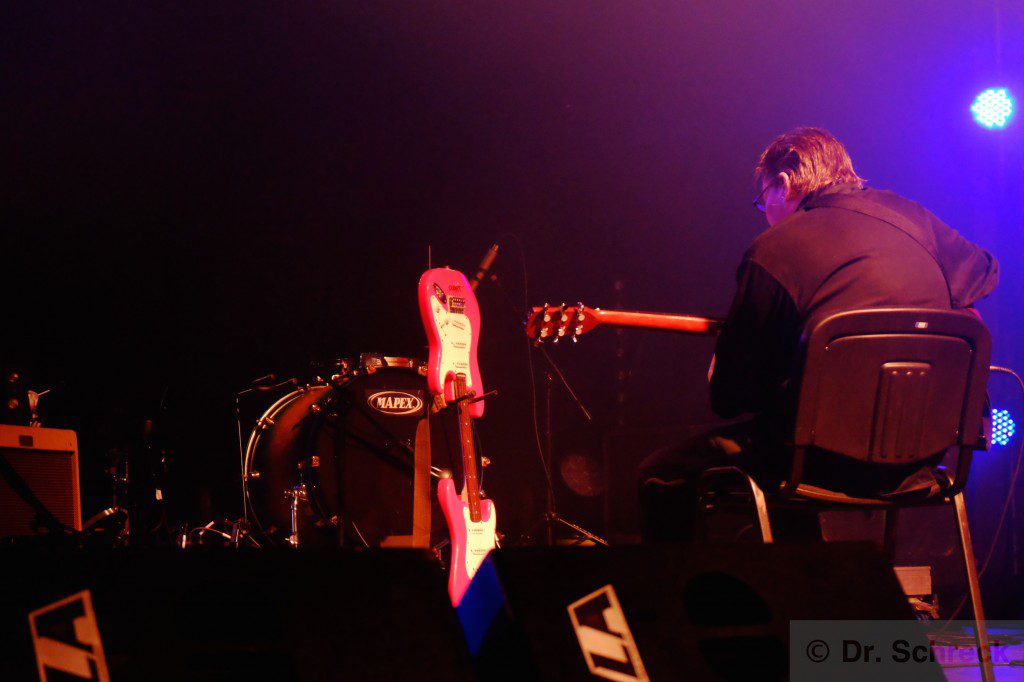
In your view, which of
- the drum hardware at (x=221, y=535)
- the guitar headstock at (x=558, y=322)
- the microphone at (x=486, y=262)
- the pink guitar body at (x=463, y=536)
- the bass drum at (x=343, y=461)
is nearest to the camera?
the guitar headstock at (x=558, y=322)

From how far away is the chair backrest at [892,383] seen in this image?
192 cm

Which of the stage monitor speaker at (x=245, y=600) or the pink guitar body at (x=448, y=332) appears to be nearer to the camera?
the stage monitor speaker at (x=245, y=600)

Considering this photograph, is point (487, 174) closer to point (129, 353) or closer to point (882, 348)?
point (129, 353)

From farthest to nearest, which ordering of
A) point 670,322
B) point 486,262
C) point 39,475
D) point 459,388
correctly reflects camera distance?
point 486,262, point 39,475, point 459,388, point 670,322

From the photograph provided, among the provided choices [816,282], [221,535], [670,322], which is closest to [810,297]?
[816,282]

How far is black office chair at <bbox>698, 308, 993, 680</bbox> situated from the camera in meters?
1.92

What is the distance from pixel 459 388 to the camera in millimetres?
3371

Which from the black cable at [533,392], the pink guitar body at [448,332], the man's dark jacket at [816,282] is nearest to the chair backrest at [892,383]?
the man's dark jacket at [816,282]

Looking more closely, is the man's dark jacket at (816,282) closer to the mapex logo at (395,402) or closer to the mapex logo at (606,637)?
the mapex logo at (606,637)

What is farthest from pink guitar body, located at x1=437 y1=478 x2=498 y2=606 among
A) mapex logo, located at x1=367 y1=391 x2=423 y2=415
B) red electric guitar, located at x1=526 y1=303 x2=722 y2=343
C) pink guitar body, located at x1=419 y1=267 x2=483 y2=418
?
mapex logo, located at x1=367 y1=391 x2=423 y2=415

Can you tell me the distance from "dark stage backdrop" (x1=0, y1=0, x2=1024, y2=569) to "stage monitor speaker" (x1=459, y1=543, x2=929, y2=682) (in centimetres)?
423

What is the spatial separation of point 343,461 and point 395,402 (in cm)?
44

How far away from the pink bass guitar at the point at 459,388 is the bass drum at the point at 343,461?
0.96 metres

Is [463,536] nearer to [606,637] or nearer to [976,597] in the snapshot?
[976,597]
